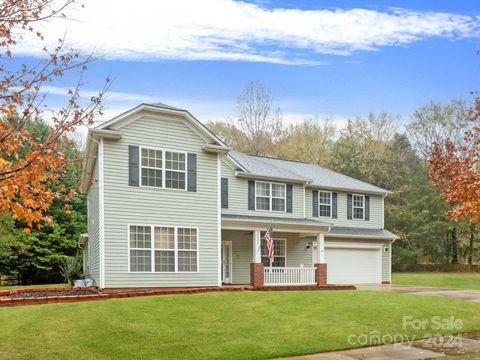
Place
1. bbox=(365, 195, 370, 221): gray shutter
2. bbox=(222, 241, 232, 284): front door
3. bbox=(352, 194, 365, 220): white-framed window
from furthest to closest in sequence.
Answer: bbox=(365, 195, 370, 221): gray shutter → bbox=(352, 194, 365, 220): white-framed window → bbox=(222, 241, 232, 284): front door

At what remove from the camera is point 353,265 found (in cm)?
2723

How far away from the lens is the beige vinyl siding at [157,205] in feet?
56.5

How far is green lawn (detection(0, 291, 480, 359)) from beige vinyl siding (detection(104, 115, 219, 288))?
3341 millimetres

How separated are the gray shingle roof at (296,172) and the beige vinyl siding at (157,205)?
498cm

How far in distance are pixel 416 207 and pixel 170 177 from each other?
34498 millimetres

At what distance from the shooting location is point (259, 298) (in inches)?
590

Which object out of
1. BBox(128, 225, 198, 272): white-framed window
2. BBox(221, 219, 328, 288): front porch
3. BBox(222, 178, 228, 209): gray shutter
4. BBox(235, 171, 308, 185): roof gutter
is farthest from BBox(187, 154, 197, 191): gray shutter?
BBox(235, 171, 308, 185): roof gutter

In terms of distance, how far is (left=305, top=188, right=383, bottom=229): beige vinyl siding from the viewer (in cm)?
2603

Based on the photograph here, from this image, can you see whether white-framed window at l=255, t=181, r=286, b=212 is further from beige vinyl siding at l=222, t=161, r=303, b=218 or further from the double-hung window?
the double-hung window

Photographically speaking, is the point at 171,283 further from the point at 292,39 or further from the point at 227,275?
the point at 292,39

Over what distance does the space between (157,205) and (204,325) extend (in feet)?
24.8

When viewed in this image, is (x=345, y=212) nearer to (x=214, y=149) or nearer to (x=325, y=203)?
(x=325, y=203)

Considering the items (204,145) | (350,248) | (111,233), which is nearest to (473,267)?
(350,248)

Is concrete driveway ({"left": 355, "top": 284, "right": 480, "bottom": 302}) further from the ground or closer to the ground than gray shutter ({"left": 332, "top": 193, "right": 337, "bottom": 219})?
closer to the ground
